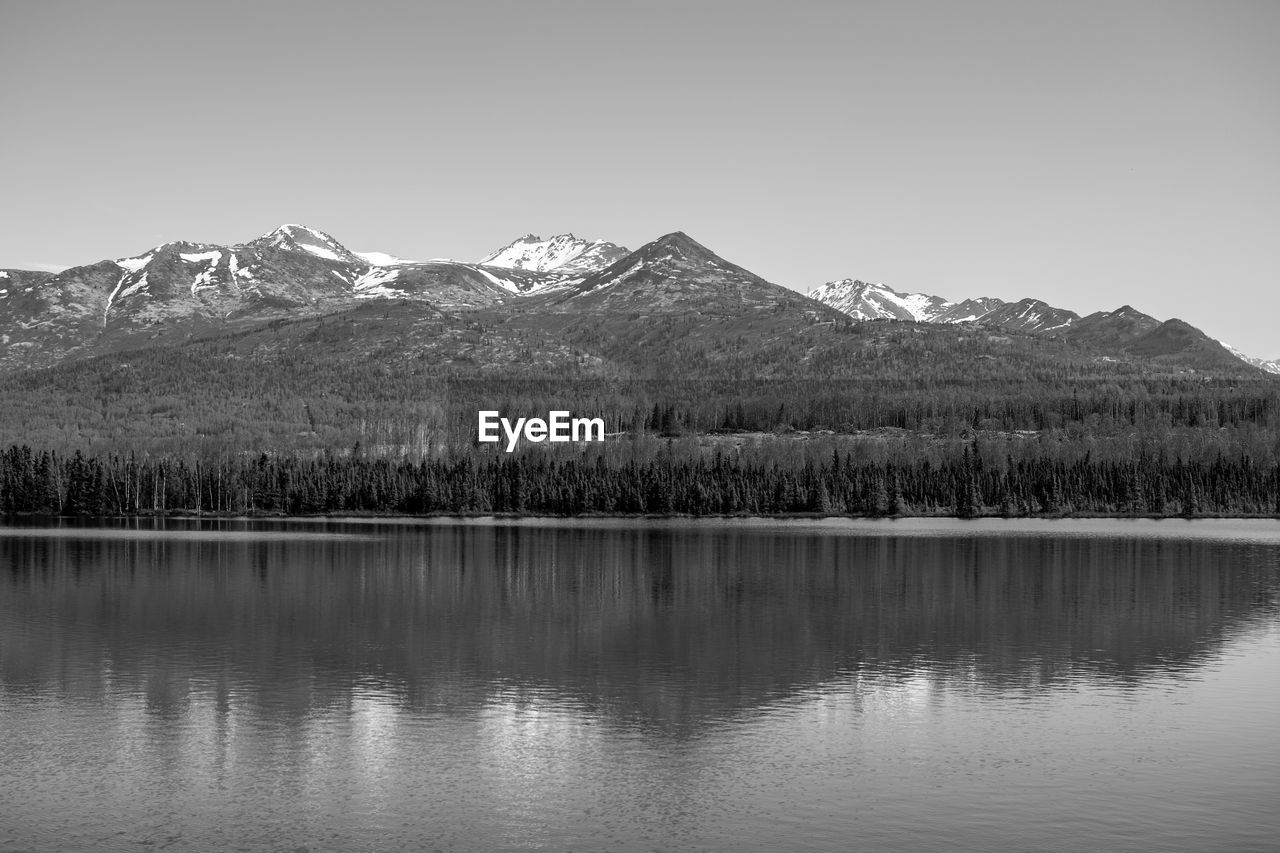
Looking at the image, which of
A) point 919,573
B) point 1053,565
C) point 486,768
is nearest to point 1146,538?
point 1053,565

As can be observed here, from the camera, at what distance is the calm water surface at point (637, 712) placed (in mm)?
32781

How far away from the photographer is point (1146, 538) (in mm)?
149125

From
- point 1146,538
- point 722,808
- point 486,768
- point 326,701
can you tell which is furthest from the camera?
point 1146,538

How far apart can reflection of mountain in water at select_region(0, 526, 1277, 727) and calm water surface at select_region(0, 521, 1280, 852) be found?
335 millimetres

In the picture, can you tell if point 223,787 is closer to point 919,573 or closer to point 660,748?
point 660,748

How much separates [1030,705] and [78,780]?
108 ft

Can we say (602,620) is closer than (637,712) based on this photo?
No

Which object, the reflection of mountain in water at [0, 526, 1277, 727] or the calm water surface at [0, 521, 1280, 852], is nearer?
the calm water surface at [0, 521, 1280, 852]

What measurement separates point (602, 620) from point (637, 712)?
996 inches

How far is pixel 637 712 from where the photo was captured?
4591cm

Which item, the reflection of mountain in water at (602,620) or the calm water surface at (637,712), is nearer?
the calm water surface at (637,712)

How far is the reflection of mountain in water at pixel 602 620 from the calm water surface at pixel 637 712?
0.34m

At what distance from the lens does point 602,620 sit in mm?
71125

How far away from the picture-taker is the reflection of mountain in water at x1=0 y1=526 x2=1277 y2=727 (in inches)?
2045
